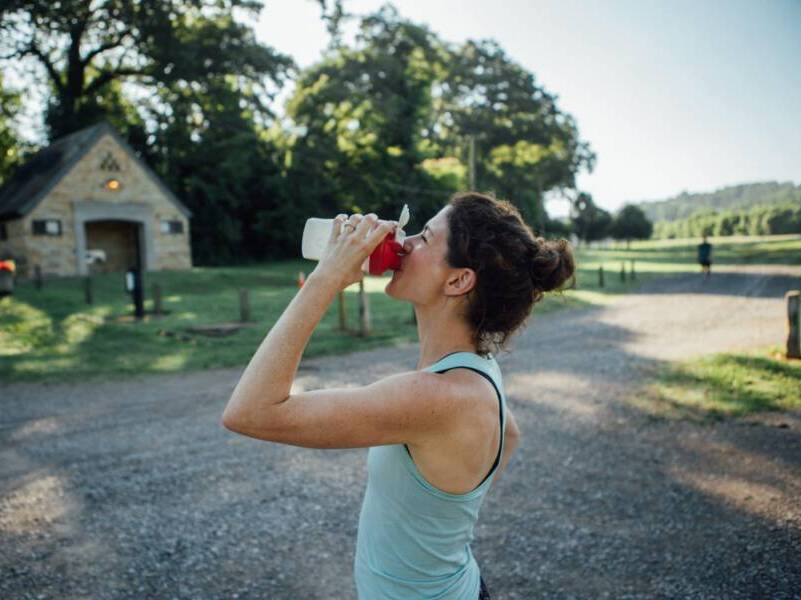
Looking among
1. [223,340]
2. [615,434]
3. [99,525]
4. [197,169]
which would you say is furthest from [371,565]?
[197,169]

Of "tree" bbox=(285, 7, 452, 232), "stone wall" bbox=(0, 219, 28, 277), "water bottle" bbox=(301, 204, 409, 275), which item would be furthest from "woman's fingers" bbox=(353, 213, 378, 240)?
"tree" bbox=(285, 7, 452, 232)

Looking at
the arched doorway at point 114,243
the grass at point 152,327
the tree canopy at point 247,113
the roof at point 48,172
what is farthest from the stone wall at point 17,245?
the tree canopy at point 247,113

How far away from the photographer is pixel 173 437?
259 inches

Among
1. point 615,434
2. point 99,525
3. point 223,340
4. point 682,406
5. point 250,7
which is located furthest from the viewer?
point 250,7

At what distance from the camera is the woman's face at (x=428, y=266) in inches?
76.7

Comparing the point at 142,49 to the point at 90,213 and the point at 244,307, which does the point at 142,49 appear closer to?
the point at 90,213

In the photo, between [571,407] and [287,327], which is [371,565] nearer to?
[287,327]

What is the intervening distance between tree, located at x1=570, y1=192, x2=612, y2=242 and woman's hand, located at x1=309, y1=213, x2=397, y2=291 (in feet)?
244

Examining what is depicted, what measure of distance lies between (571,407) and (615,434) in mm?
1084

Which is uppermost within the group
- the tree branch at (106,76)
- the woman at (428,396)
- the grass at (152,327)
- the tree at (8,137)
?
the tree branch at (106,76)

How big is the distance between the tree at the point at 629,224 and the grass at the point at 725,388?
71885 mm

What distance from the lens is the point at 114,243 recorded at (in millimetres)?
32031

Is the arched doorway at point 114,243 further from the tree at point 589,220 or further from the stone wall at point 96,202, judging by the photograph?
the tree at point 589,220

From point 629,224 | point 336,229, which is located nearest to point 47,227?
point 336,229
